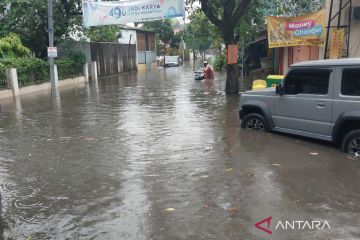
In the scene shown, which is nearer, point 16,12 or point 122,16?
point 122,16

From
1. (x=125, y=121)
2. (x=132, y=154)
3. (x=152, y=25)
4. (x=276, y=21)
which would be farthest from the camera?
(x=152, y=25)

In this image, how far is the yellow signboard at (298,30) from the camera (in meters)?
15.0

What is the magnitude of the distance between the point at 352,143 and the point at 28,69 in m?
18.9

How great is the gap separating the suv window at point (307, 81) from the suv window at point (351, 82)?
35 cm

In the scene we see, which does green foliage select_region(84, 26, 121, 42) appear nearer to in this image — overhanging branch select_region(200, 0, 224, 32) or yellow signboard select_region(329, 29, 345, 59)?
overhanging branch select_region(200, 0, 224, 32)

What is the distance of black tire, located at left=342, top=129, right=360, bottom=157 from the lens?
291 inches

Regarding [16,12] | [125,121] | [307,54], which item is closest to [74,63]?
[16,12]

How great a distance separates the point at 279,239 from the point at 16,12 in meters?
24.5

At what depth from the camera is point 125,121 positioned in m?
12.3

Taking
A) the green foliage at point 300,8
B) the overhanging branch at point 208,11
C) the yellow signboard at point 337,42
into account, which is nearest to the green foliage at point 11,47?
the overhanging branch at point 208,11

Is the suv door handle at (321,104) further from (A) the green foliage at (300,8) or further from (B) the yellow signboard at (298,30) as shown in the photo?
(A) the green foliage at (300,8)

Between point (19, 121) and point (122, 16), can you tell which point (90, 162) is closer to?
point (19, 121)

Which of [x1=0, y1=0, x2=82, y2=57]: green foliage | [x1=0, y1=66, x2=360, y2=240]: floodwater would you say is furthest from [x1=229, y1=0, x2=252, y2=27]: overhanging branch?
[x1=0, y1=0, x2=82, y2=57]: green foliage

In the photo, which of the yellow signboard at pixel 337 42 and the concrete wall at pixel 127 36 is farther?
the concrete wall at pixel 127 36
